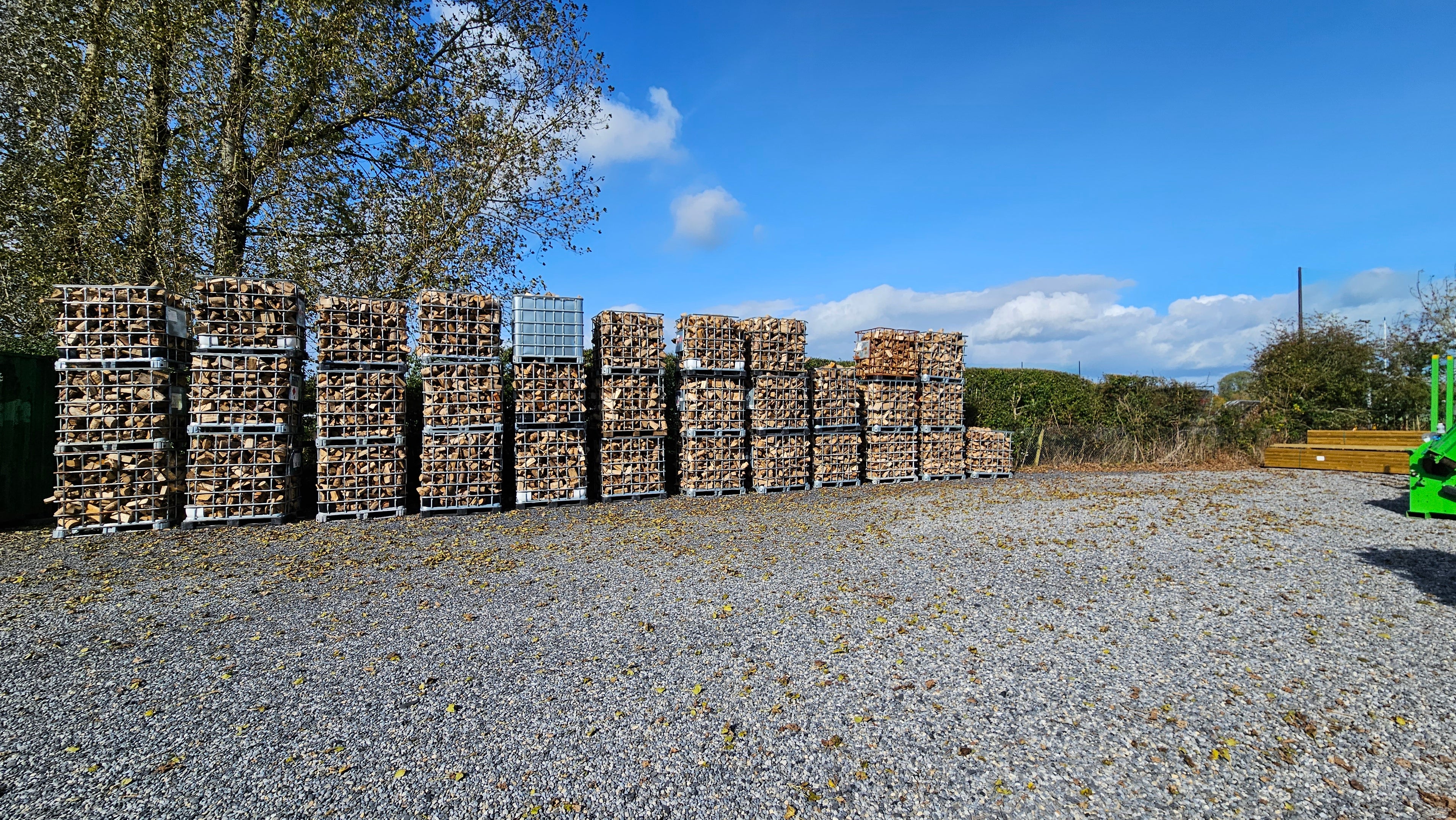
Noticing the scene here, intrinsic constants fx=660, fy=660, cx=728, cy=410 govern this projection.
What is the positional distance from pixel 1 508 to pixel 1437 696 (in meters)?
15.2

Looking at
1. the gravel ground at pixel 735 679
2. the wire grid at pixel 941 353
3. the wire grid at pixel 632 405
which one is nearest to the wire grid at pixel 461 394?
the wire grid at pixel 632 405

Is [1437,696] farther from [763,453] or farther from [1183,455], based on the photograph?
[1183,455]

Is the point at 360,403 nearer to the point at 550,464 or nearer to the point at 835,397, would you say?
the point at 550,464

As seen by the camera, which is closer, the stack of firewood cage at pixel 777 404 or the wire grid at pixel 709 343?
the wire grid at pixel 709 343

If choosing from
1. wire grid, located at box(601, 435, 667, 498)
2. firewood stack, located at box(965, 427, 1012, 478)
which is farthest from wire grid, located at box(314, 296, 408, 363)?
firewood stack, located at box(965, 427, 1012, 478)

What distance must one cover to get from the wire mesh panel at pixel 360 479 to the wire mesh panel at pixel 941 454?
→ 33.9ft

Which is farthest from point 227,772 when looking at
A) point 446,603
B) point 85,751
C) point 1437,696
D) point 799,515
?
point 799,515

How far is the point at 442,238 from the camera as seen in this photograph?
13344 millimetres

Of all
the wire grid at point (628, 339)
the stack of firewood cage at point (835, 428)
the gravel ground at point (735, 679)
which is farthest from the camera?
the stack of firewood cage at point (835, 428)

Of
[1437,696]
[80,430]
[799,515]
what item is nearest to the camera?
[1437,696]

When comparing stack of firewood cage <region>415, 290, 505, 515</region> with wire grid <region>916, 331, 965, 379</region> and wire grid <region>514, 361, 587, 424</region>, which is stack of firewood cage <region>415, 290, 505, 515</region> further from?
wire grid <region>916, 331, 965, 379</region>

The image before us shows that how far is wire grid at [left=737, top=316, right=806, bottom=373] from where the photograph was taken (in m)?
13.0

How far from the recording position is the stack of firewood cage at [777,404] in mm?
12984

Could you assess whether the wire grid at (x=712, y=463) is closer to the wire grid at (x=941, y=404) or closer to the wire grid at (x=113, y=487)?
the wire grid at (x=941, y=404)
